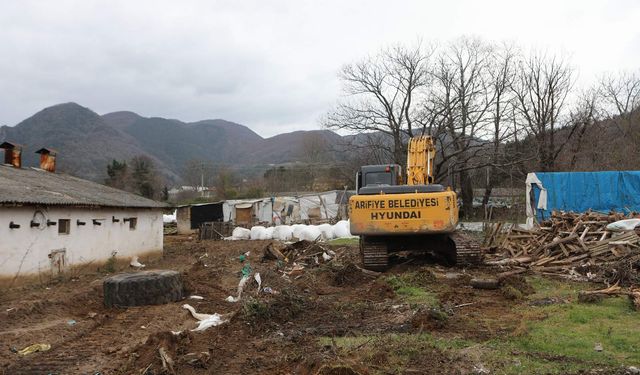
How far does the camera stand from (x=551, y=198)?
2314 cm

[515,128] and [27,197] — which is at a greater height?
[515,128]

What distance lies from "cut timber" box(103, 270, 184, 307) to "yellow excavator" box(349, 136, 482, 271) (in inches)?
177

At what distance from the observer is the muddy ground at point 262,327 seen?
571 cm

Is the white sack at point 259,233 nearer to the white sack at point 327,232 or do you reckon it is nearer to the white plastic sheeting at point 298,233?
the white plastic sheeting at point 298,233

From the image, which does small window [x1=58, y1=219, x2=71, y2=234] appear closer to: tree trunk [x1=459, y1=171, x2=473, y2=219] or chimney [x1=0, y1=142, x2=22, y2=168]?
chimney [x1=0, y1=142, x2=22, y2=168]

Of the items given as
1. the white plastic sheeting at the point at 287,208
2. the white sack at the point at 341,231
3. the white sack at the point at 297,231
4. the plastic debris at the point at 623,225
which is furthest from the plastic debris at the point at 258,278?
the white plastic sheeting at the point at 287,208

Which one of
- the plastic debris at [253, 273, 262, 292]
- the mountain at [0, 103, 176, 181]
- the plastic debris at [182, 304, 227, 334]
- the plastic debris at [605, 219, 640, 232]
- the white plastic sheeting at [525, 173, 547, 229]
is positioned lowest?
the plastic debris at [182, 304, 227, 334]

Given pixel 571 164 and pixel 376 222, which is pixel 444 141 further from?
pixel 376 222

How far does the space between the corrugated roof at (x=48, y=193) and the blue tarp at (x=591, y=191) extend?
16811 mm

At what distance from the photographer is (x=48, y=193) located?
1527cm

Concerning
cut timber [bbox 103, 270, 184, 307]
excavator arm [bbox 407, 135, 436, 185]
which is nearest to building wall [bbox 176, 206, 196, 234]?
excavator arm [bbox 407, 135, 436, 185]

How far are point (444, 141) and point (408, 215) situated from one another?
29477 millimetres

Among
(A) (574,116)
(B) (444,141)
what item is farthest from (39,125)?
(A) (574,116)

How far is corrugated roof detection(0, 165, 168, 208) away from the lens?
13.3 meters
